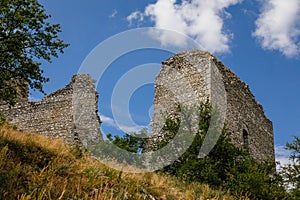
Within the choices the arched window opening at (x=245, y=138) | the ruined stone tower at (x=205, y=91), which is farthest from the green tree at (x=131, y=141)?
the arched window opening at (x=245, y=138)

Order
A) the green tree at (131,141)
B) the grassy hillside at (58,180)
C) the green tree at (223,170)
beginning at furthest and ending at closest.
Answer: the green tree at (131,141) → the green tree at (223,170) → the grassy hillside at (58,180)

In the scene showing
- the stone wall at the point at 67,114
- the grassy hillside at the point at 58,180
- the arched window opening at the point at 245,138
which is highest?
the arched window opening at the point at 245,138

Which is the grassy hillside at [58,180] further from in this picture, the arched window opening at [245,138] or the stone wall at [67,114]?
the stone wall at [67,114]

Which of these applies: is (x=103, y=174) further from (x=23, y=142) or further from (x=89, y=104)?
(x=89, y=104)

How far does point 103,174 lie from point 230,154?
27.9ft

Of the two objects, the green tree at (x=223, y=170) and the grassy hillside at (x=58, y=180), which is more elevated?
the green tree at (x=223, y=170)

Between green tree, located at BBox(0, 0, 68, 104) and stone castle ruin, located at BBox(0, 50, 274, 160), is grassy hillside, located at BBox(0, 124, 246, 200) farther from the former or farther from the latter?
stone castle ruin, located at BBox(0, 50, 274, 160)

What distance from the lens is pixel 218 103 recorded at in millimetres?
19594

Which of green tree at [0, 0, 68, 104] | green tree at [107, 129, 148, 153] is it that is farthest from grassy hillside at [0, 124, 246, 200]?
green tree at [107, 129, 148, 153]

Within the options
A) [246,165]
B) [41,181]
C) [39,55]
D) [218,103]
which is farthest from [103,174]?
[218,103]

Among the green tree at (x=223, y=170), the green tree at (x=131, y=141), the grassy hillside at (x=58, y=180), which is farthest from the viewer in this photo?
the green tree at (x=131, y=141)

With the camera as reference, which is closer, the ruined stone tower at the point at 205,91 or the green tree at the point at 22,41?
the green tree at the point at 22,41

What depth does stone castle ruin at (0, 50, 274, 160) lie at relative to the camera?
65.8 feet

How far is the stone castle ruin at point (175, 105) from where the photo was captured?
65.8ft
